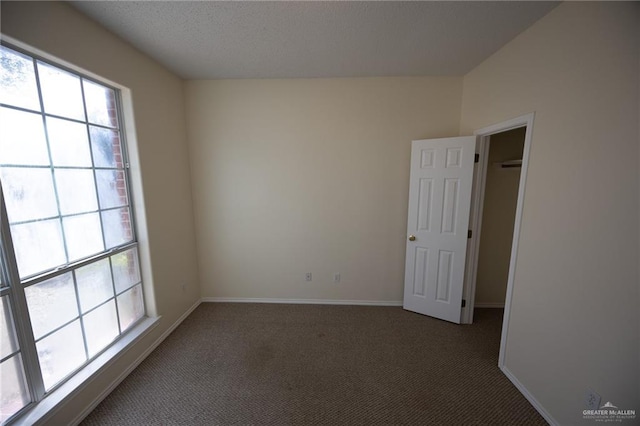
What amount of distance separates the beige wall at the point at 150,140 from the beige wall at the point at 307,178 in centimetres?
22

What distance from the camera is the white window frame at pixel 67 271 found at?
125cm

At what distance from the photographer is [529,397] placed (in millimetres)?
1610

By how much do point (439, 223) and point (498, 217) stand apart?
826 millimetres

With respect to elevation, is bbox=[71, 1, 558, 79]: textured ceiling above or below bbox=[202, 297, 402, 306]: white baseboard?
above

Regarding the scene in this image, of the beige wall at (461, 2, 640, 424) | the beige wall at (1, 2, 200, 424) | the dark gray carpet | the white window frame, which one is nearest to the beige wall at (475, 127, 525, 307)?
the dark gray carpet

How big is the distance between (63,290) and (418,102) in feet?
11.8

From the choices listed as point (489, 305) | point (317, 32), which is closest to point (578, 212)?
point (489, 305)

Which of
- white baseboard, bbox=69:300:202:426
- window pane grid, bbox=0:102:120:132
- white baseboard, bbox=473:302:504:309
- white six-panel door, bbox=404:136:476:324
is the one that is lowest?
white baseboard, bbox=69:300:202:426

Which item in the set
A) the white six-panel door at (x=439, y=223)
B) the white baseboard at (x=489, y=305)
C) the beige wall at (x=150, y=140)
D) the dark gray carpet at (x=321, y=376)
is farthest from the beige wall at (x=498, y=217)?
the beige wall at (x=150, y=140)

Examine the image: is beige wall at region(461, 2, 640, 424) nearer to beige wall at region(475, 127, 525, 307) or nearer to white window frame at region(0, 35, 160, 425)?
beige wall at region(475, 127, 525, 307)

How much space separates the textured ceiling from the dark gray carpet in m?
2.76

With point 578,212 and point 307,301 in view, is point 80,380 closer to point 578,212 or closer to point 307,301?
point 307,301

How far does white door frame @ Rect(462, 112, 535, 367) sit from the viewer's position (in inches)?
65.7

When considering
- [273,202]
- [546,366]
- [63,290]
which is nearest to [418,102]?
[273,202]
